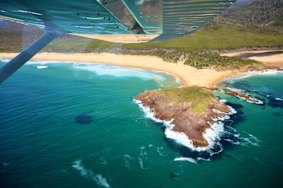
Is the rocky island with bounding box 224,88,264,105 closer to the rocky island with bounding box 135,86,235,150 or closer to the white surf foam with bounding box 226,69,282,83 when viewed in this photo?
the rocky island with bounding box 135,86,235,150

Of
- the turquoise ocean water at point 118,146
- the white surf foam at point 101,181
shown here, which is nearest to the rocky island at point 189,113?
the turquoise ocean water at point 118,146

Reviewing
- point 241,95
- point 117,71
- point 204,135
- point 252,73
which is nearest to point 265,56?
point 252,73

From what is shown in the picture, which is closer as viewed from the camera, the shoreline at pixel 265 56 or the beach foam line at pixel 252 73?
the beach foam line at pixel 252 73

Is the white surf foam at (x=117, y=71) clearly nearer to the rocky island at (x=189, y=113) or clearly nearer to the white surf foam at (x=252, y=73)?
the white surf foam at (x=252, y=73)

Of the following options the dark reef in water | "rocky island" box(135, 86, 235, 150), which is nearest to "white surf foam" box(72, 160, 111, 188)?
"rocky island" box(135, 86, 235, 150)

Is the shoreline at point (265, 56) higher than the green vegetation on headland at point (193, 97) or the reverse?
higher

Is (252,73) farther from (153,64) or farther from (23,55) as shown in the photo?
(23,55)

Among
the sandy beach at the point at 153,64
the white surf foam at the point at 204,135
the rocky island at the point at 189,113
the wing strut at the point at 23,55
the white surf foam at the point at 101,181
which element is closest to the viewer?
the wing strut at the point at 23,55
